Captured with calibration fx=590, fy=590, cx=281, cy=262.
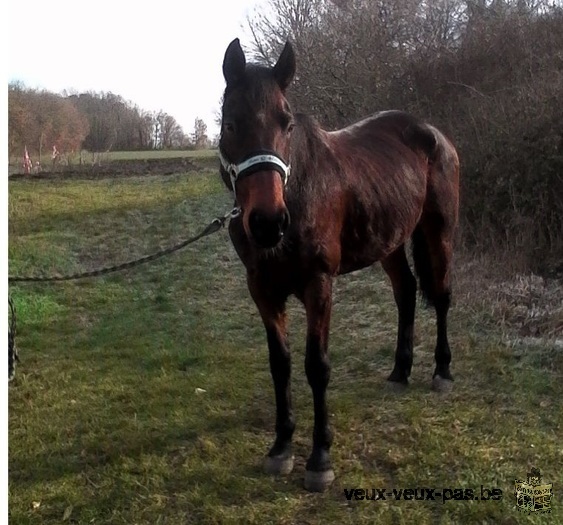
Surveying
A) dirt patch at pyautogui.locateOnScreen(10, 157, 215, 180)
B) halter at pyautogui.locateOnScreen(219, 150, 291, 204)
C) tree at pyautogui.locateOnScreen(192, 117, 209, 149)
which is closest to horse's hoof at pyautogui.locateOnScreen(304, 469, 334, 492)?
halter at pyautogui.locateOnScreen(219, 150, 291, 204)

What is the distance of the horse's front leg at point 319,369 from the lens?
2879mm

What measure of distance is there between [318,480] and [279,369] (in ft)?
1.95

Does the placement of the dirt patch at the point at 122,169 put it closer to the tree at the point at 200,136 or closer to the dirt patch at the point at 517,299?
the tree at the point at 200,136

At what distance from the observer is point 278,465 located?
3.02 metres

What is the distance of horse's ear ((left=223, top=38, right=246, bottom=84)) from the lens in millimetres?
2549

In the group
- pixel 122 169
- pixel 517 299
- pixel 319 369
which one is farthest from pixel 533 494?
pixel 122 169

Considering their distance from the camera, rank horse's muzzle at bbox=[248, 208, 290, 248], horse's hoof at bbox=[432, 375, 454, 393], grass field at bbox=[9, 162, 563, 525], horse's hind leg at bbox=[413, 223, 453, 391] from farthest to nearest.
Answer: horse's hind leg at bbox=[413, 223, 453, 391], horse's hoof at bbox=[432, 375, 454, 393], grass field at bbox=[9, 162, 563, 525], horse's muzzle at bbox=[248, 208, 290, 248]

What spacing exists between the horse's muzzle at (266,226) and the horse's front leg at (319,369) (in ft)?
1.94

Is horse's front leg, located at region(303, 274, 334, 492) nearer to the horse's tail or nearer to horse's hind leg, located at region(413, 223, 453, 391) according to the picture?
horse's hind leg, located at region(413, 223, 453, 391)

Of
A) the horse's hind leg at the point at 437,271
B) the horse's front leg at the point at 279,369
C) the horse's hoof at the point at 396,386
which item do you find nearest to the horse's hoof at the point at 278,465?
the horse's front leg at the point at 279,369

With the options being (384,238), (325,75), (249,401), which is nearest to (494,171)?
(384,238)

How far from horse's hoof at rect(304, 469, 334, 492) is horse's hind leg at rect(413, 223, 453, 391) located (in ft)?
4.57

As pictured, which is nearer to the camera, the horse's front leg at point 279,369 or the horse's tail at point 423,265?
the horse's front leg at point 279,369

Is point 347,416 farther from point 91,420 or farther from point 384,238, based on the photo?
point 91,420
